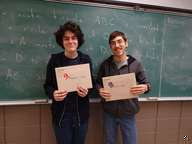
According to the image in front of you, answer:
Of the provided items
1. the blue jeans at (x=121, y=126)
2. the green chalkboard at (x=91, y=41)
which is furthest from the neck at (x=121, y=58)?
the blue jeans at (x=121, y=126)

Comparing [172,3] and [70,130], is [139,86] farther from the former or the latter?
[172,3]

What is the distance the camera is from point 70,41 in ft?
5.90

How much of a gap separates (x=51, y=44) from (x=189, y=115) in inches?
73.1

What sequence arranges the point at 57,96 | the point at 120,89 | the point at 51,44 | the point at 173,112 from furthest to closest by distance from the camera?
the point at 173,112 → the point at 51,44 → the point at 120,89 → the point at 57,96

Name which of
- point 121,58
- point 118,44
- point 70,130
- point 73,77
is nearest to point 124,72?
point 121,58

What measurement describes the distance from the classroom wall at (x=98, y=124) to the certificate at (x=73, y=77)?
52cm

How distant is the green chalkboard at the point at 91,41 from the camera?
2.03 meters

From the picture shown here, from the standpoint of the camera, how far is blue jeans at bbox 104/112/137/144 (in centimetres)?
212

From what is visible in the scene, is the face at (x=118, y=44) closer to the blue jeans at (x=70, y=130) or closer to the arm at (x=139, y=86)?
the arm at (x=139, y=86)

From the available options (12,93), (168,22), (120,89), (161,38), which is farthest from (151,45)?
(12,93)

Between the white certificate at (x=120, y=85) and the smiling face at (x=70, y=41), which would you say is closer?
the smiling face at (x=70, y=41)

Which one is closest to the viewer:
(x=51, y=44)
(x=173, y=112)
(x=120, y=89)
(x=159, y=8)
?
(x=120, y=89)

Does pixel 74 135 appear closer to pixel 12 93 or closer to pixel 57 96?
pixel 57 96

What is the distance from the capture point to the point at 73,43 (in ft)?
5.94
